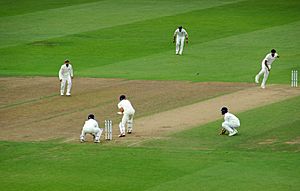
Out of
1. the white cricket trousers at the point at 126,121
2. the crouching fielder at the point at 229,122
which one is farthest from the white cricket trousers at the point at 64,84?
the crouching fielder at the point at 229,122

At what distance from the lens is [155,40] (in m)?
65.9

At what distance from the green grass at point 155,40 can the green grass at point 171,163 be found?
47.7 feet

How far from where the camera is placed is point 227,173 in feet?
109

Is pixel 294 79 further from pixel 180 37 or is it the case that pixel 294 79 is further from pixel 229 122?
pixel 229 122

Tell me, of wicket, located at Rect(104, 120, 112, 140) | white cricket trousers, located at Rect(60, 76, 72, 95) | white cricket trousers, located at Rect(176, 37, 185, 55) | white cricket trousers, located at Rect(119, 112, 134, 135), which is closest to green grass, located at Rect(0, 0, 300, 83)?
white cricket trousers, located at Rect(176, 37, 185, 55)

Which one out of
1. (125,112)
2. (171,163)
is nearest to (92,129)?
(125,112)

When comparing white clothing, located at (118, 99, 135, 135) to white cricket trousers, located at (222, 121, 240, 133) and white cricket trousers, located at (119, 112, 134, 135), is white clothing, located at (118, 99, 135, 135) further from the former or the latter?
white cricket trousers, located at (222, 121, 240, 133)

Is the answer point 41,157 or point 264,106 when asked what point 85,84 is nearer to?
point 264,106

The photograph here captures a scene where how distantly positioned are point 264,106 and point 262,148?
26.9 ft

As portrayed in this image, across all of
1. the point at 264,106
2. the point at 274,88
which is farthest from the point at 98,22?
the point at 264,106

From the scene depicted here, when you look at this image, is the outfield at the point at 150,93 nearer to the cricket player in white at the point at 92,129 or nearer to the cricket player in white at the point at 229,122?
the cricket player in white at the point at 92,129

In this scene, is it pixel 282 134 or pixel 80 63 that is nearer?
pixel 282 134

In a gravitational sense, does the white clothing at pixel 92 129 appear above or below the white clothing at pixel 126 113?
below

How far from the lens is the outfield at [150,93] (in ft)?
111
